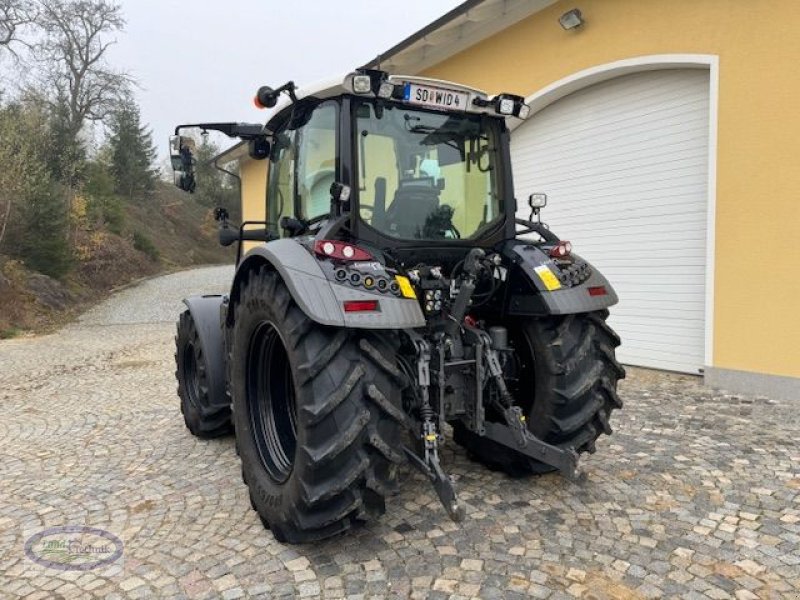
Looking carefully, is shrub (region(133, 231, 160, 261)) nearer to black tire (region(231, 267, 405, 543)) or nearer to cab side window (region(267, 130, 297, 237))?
cab side window (region(267, 130, 297, 237))

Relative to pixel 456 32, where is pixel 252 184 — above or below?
below

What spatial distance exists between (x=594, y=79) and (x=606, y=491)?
5.65 meters

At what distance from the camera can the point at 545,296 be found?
333cm

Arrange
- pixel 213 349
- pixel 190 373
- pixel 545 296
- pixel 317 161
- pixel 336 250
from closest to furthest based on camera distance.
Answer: pixel 336 250 → pixel 545 296 → pixel 317 161 → pixel 213 349 → pixel 190 373

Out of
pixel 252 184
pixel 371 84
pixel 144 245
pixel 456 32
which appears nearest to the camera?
pixel 371 84

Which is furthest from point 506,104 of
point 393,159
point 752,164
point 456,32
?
point 456,32

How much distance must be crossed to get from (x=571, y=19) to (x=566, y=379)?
5.77m

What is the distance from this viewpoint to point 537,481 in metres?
3.68

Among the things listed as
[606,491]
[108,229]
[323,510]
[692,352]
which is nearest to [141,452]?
[323,510]

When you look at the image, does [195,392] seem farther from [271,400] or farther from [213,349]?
[271,400]

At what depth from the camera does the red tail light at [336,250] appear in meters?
2.84

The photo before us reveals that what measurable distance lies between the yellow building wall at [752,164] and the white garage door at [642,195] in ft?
1.47

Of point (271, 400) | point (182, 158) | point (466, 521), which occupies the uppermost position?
point (182, 158)

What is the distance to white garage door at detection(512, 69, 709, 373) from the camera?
263 inches
